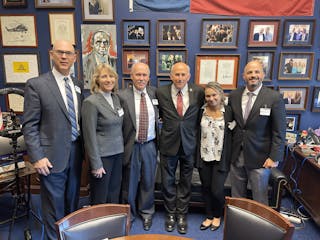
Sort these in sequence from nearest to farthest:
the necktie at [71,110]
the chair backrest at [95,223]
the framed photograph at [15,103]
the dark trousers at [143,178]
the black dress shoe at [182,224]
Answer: the chair backrest at [95,223] < the necktie at [71,110] < the dark trousers at [143,178] < the black dress shoe at [182,224] < the framed photograph at [15,103]

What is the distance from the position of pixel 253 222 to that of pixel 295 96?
232 cm

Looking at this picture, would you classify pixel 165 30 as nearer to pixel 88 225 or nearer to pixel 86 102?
pixel 86 102

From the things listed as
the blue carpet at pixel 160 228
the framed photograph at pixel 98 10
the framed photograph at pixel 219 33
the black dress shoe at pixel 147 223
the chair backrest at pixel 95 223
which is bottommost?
the blue carpet at pixel 160 228

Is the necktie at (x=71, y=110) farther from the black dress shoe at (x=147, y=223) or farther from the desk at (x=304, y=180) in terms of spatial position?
the desk at (x=304, y=180)

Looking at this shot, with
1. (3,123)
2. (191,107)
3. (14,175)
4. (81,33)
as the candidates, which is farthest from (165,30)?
(14,175)

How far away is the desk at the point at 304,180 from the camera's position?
2633 millimetres

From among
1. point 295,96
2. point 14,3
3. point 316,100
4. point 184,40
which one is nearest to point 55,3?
point 14,3

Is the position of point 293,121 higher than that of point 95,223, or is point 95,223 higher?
point 293,121

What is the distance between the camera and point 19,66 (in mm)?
3367

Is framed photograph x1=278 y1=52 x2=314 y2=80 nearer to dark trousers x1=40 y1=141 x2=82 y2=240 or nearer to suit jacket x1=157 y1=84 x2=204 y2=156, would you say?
suit jacket x1=157 y1=84 x2=204 y2=156

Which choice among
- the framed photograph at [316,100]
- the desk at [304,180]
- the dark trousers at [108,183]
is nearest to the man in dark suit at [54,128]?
the dark trousers at [108,183]

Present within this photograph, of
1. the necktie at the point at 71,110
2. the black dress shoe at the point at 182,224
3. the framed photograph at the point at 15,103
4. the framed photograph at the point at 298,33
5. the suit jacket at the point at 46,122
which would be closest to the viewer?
the suit jacket at the point at 46,122

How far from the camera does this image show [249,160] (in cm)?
235

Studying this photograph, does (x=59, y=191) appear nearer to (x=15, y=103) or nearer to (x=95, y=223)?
(x=95, y=223)
